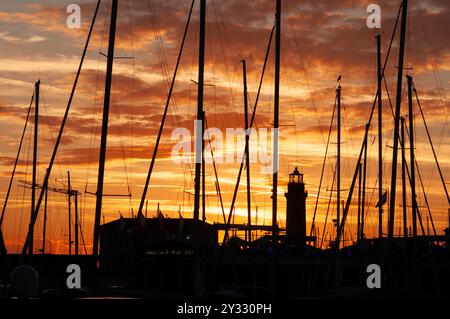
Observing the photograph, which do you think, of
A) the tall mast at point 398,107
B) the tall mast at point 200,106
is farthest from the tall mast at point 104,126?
the tall mast at point 398,107

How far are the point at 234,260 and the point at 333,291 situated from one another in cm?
1139

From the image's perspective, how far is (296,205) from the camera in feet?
263

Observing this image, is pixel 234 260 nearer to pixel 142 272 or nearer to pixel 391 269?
pixel 142 272

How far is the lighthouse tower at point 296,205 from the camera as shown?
79294 millimetres

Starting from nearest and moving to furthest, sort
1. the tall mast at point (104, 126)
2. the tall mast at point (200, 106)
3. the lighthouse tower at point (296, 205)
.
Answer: the tall mast at point (104, 126), the tall mast at point (200, 106), the lighthouse tower at point (296, 205)

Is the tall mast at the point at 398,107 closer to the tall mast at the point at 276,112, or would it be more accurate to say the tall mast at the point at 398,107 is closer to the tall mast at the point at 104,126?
the tall mast at the point at 276,112

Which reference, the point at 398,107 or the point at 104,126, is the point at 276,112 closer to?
the point at 398,107

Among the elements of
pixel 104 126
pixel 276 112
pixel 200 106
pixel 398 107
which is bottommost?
pixel 104 126

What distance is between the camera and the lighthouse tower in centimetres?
7929

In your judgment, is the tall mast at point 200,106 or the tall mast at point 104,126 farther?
the tall mast at point 200,106

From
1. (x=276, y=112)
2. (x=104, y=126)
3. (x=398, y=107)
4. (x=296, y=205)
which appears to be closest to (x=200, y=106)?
(x=276, y=112)

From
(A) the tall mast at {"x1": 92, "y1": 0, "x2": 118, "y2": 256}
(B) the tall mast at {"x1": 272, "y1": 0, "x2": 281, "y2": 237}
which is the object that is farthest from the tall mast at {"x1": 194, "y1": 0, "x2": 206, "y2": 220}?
(A) the tall mast at {"x1": 92, "y1": 0, "x2": 118, "y2": 256}

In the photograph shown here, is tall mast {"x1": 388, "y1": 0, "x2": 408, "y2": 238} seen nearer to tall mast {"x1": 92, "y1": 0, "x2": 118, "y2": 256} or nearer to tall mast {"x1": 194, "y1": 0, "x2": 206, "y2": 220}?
tall mast {"x1": 194, "y1": 0, "x2": 206, "y2": 220}
